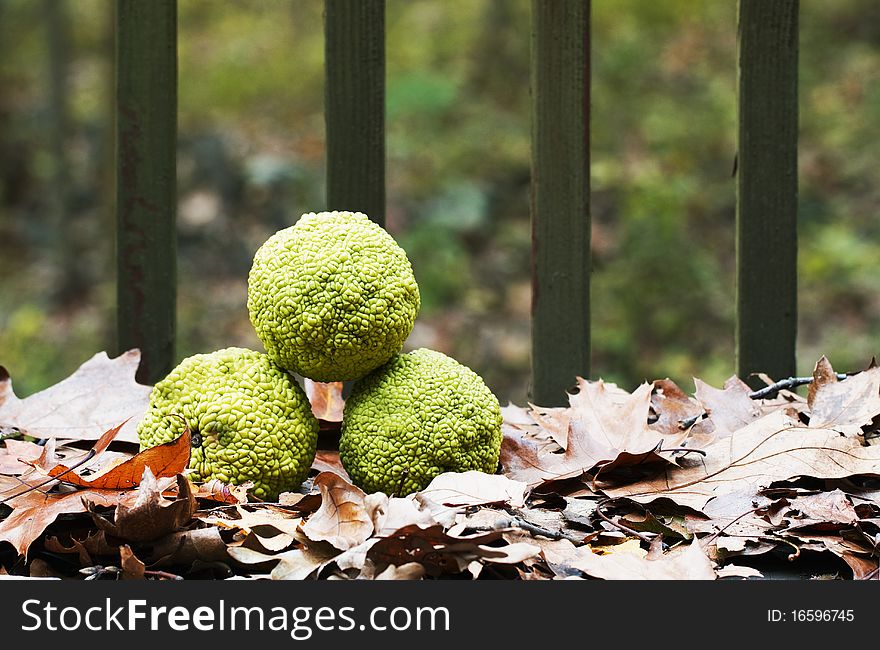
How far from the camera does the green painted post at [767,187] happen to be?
6.17 feet

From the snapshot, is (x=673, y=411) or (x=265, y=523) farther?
(x=673, y=411)

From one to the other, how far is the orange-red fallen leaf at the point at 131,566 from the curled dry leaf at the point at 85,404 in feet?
1.62

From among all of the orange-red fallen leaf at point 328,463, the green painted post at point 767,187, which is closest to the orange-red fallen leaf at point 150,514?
the orange-red fallen leaf at point 328,463

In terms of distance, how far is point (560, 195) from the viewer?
1.91 m

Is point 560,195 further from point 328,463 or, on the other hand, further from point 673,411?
point 328,463

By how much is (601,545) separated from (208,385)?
2.03 feet

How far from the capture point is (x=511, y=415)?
72.6 inches

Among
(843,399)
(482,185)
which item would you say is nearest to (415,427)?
(843,399)

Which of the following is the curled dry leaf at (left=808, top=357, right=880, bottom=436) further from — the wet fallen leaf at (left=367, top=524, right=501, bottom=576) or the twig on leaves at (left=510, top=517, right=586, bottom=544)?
the wet fallen leaf at (left=367, top=524, right=501, bottom=576)

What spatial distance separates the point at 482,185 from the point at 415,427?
169 inches

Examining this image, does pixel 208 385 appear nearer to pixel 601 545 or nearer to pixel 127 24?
pixel 601 545
